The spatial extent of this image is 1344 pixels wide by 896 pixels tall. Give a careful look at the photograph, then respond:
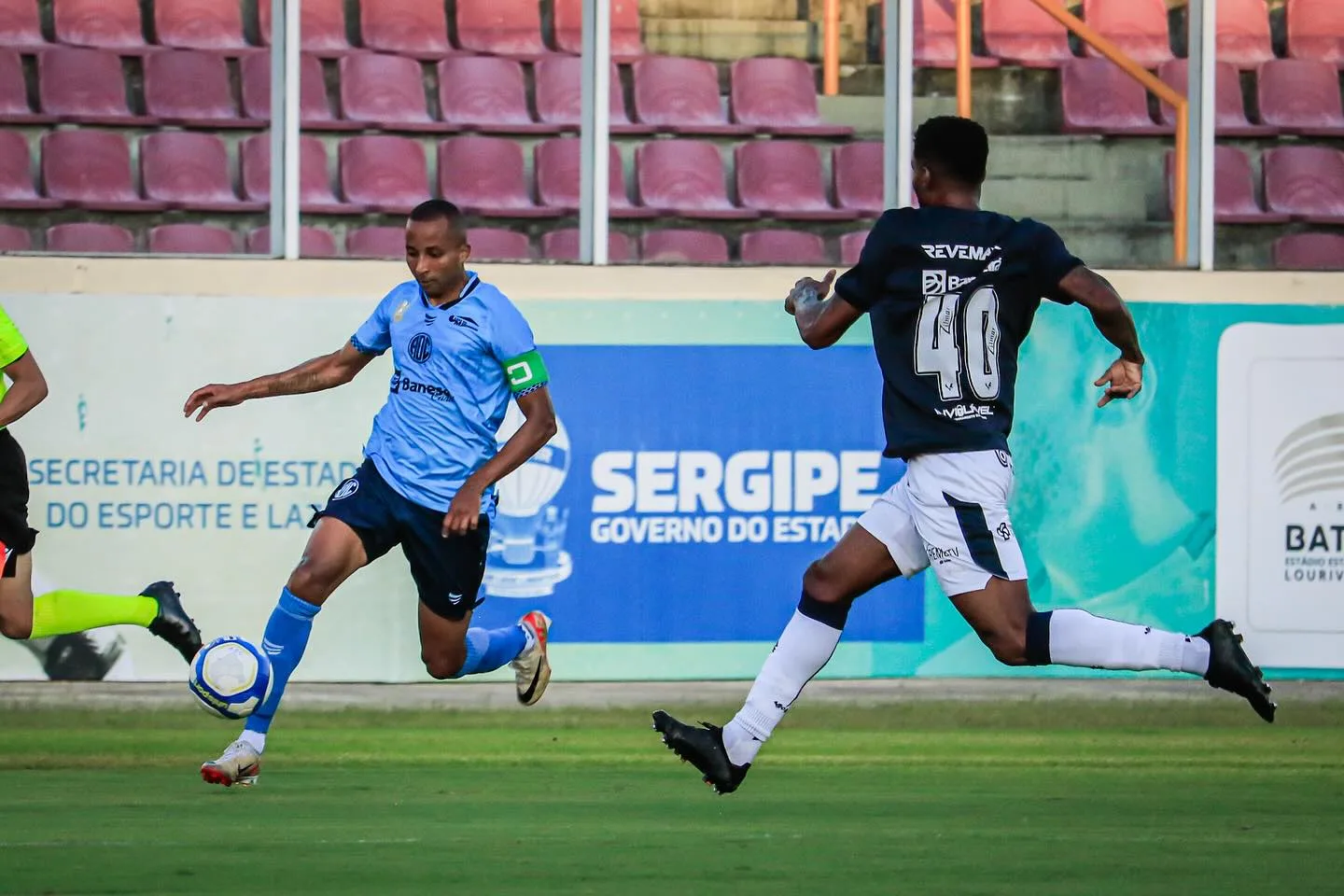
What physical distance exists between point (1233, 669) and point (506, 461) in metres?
2.47

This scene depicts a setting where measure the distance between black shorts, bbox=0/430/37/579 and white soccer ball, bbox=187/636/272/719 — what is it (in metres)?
1.20

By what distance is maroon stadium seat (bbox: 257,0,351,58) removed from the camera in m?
10.5

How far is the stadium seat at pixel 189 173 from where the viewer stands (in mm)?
10602

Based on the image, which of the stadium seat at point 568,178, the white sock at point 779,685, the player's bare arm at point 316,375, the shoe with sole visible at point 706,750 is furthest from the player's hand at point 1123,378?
the stadium seat at point 568,178

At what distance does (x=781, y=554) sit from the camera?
997 cm

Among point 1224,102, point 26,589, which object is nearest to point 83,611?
point 26,589

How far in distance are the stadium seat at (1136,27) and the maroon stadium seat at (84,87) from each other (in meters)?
5.02

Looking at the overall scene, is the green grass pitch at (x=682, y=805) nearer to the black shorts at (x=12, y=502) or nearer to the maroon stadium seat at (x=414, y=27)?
the black shorts at (x=12, y=502)

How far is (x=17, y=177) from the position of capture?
10.5 meters

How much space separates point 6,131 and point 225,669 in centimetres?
475

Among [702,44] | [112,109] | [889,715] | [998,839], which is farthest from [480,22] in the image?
[998,839]

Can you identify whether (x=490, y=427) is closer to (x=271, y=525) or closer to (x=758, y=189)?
(x=271, y=525)

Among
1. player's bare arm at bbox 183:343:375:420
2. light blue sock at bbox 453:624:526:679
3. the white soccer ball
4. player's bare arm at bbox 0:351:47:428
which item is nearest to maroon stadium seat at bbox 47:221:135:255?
player's bare arm at bbox 0:351:47:428

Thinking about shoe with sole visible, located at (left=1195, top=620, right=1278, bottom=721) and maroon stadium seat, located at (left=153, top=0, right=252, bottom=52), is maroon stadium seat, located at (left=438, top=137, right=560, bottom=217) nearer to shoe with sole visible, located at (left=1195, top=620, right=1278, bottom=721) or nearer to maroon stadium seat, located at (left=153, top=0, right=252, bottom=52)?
maroon stadium seat, located at (left=153, top=0, right=252, bottom=52)
